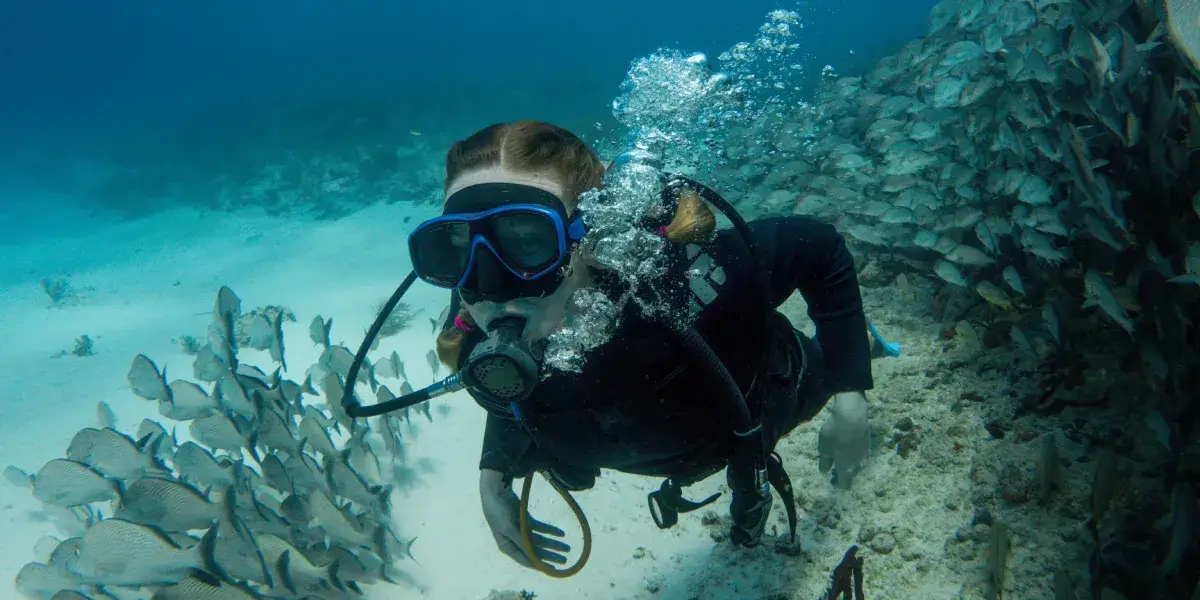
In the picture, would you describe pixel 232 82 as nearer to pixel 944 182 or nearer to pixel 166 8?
pixel 166 8

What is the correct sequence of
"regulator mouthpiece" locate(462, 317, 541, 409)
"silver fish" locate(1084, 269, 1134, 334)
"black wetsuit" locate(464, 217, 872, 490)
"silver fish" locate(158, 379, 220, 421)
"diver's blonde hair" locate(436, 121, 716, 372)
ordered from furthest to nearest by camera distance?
"silver fish" locate(158, 379, 220, 421) < "silver fish" locate(1084, 269, 1134, 334) < "black wetsuit" locate(464, 217, 872, 490) < "diver's blonde hair" locate(436, 121, 716, 372) < "regulator mouthpiece" locate(462, 317, 541, 409)

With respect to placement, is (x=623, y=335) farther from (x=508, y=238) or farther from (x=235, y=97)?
(x=235, y=97)

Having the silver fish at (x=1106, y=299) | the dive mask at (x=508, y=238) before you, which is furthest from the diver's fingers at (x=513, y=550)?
the silver fish at (x=1106, y=299)

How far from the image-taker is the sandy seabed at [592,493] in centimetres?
284

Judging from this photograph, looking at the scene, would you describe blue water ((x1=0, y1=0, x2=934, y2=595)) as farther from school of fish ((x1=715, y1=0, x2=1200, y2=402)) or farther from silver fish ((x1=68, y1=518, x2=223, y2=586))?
school of fish ((x1=715, y1=0, x2=1200, y2=402))

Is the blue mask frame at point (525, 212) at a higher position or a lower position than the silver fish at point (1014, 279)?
lower

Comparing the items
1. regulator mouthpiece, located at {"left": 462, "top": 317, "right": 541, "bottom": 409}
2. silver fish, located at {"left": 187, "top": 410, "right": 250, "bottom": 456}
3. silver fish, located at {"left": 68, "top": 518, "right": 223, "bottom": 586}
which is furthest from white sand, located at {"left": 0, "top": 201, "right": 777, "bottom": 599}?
regulator mouthpiece, located at {"left": 462, "top": 317, "right": 541, "bottom": 409}

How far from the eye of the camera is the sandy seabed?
9.32ft

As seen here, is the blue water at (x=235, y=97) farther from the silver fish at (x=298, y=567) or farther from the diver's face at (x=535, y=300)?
the diver's face at (x=535, y=300)

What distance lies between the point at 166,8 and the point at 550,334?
104964 mm

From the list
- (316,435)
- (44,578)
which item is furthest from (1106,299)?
(44,578)

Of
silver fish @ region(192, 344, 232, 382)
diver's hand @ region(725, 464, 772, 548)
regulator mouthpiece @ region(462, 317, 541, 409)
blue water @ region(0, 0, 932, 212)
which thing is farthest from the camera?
blue water @ region(0, 0, 932, 212)

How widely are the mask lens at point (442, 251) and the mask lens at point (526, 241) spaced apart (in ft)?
0.47

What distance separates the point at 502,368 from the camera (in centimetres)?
155
